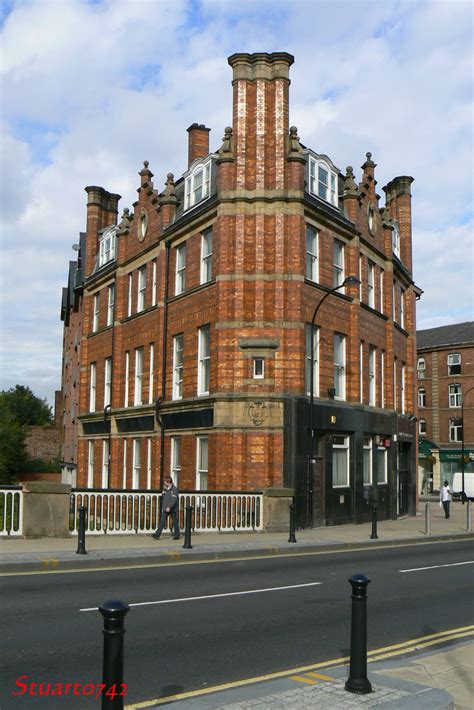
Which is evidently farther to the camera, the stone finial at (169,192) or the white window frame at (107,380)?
the white window frame at (107,380)

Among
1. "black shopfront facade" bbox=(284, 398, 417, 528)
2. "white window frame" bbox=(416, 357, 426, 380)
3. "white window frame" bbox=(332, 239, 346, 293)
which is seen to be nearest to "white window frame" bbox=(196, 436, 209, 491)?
"black shopfront facade" bbox=(284, 398, 417, 528)

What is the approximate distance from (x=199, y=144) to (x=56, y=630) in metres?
27.8

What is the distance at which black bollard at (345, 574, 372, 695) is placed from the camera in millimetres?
6156

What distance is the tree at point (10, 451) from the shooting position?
54.4 metres

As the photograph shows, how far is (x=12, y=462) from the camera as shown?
55.4 meters

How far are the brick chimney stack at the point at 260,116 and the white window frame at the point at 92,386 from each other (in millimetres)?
16376

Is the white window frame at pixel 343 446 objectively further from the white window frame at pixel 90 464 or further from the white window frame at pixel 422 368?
the white window frame at pixel 422 368

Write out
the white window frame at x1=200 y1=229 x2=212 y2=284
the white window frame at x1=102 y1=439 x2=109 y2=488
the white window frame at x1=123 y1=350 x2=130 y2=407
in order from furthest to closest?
the white window frame at x1=102 y1=439 x2=109 y2=488
the white window frame at x1=123 y1=350 x2=130 y2=407
the white window frame at x1=200 y1=229 x2=212 y2=284

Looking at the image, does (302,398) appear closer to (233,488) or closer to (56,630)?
(233,488)

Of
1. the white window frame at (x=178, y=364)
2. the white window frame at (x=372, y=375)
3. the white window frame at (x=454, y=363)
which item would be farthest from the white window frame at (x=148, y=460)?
the white window frame at (x=454, y=363)

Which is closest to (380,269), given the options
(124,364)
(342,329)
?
(342,329)

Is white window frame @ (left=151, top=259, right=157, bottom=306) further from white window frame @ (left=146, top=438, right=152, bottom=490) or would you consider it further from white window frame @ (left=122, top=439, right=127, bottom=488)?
white window frame @ (left=122, top=439, right=127, bottom=488)

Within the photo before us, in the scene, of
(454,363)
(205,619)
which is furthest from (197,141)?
(454,363)

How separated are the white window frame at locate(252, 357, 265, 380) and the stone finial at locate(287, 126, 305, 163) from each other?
22.9 ft
